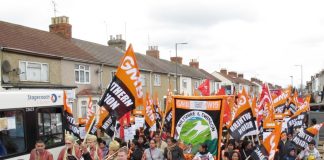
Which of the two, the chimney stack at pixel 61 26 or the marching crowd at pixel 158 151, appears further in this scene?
the chimney stack at pixel 61 26

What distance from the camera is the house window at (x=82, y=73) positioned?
2480 centimetres

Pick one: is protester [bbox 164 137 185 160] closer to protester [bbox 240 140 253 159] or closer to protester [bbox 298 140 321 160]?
protester [bbox 240 140 253 159]

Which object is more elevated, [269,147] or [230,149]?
[269,147]

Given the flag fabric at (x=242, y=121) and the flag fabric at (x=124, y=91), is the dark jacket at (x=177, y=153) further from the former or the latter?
the flag fabric at (x=242, y=121)

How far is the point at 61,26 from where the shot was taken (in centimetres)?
2786

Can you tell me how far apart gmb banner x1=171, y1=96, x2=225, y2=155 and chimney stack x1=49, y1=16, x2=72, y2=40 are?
21241 millimetres

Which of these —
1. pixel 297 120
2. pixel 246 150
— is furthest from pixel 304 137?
pixel 297 120

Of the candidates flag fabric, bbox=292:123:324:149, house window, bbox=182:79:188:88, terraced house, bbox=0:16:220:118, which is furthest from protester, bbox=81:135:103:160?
house window, bbox=182:79:188:88

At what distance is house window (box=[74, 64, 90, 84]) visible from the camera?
2480 centimetres

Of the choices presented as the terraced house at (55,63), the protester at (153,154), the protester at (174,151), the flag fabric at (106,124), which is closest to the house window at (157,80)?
the terraced house at (55,63)

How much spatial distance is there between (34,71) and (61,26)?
7.44 metres

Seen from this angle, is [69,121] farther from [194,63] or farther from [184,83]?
[194,63]

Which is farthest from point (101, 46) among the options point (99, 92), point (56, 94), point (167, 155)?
point (167, 155)

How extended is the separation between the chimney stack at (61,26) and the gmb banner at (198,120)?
2124cm
